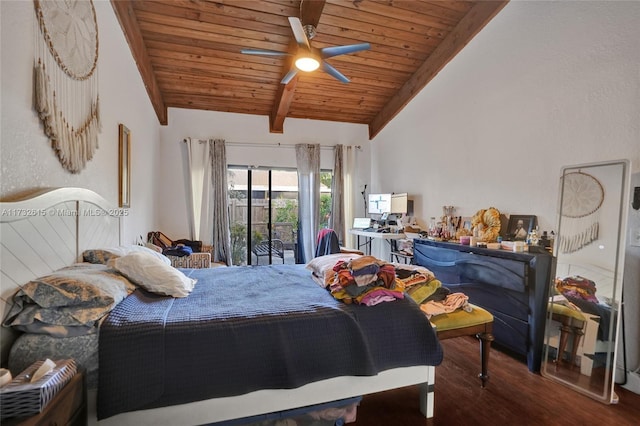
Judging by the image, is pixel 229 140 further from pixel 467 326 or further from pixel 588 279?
pixel 588 279

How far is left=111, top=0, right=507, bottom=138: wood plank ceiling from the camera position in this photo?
10.1 ft

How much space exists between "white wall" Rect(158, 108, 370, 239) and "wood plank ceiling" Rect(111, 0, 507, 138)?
0.19m

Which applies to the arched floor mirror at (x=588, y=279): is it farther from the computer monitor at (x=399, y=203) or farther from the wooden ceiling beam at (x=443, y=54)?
the computer monitor at (x=399, y=203)

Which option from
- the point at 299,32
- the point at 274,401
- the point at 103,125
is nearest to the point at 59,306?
the point at 274,401

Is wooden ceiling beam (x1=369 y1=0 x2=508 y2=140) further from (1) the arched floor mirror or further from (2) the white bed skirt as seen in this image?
(2) the white bed skirt

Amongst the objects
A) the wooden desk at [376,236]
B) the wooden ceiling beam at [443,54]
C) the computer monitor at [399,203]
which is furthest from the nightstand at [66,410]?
the wooden ceiling beam at [443,54]

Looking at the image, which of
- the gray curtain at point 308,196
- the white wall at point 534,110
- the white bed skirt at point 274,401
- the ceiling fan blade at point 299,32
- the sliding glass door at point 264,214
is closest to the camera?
the white bed skirt at point 274,401

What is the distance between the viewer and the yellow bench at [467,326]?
1.87 metres

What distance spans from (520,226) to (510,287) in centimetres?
65

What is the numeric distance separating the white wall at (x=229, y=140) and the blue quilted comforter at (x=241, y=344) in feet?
10.3

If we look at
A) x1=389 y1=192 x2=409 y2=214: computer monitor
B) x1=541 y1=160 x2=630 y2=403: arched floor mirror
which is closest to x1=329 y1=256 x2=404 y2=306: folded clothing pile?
x1=541 y1=160 x2=630 y2=403: arched floor mirror

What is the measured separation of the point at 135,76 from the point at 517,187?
4092mm

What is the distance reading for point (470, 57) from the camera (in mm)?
3465

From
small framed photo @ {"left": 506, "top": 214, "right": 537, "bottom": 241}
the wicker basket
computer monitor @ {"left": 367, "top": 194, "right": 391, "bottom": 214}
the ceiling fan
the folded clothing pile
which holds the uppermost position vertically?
the ceiling fan
